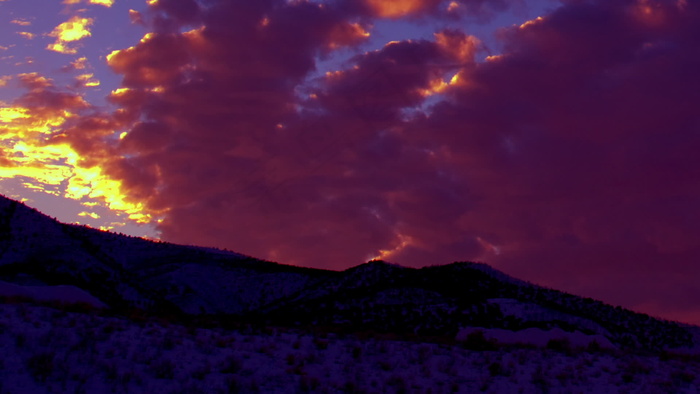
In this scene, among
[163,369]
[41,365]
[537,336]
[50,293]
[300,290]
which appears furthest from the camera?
[300,290]

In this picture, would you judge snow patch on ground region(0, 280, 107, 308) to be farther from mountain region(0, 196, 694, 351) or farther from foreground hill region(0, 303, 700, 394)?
foreground hill region(0, 303, 700, 394)

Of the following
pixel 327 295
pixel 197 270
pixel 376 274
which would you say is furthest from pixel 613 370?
pixel 197 270

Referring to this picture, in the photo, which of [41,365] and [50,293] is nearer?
[41,365]

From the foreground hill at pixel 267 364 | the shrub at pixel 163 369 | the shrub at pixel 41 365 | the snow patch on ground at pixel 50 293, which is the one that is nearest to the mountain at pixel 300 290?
the snow patch on ground at pixel 50 293

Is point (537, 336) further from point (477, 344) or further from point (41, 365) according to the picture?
point (41, 365)

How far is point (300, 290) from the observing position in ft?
242

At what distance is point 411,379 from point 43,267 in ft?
165

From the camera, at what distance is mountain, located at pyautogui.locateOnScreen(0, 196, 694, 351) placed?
51406 mm

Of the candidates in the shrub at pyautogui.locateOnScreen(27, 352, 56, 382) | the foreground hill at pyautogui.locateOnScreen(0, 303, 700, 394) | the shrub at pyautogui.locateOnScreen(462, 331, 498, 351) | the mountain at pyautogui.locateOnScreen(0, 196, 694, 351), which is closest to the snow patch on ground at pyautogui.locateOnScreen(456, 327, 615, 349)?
the mountain at pyautogui.locateOnScreen(0, 196, 694, 351)

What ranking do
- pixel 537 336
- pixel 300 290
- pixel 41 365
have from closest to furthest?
pixel 41 365, pixel 537 336, pixel 300 290

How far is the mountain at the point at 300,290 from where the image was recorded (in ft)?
169

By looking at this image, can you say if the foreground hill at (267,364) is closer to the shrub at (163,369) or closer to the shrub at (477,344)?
the shrub at (163,369)

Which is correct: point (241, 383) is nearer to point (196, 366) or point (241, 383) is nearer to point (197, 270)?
point (196, 366)

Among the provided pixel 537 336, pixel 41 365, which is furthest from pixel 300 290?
pixel 41 365
